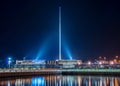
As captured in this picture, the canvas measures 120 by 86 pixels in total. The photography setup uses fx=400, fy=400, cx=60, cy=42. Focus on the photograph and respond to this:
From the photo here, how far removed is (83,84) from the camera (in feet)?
227

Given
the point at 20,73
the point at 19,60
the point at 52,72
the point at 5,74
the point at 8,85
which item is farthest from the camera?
the point at 19,60

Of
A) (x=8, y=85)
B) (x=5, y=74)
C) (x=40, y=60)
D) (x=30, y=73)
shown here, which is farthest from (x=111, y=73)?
(x=40, y=60)

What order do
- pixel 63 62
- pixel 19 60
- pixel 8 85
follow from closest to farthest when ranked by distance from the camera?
1. pixel 8 85
2. pixel 63 62
3. pixel 19 60

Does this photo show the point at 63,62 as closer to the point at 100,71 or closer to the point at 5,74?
the point at 100,71

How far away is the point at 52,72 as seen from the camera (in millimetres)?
108688

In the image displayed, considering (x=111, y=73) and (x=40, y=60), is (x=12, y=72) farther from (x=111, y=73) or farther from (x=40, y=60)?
(x=40, y=60)

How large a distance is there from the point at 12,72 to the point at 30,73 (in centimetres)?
764

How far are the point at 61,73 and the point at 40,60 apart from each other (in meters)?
55.2

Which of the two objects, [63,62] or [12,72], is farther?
[63,62]

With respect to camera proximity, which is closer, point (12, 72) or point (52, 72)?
point (12, 72)

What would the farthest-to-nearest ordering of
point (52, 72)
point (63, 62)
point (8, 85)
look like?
point (63, 62) → point (52, 72) → point (8, 85)

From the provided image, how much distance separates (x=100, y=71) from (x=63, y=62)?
25.2m

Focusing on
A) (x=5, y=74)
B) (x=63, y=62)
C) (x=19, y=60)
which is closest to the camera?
(x=5, y=74)

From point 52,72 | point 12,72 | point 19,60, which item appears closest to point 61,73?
point 52,72
